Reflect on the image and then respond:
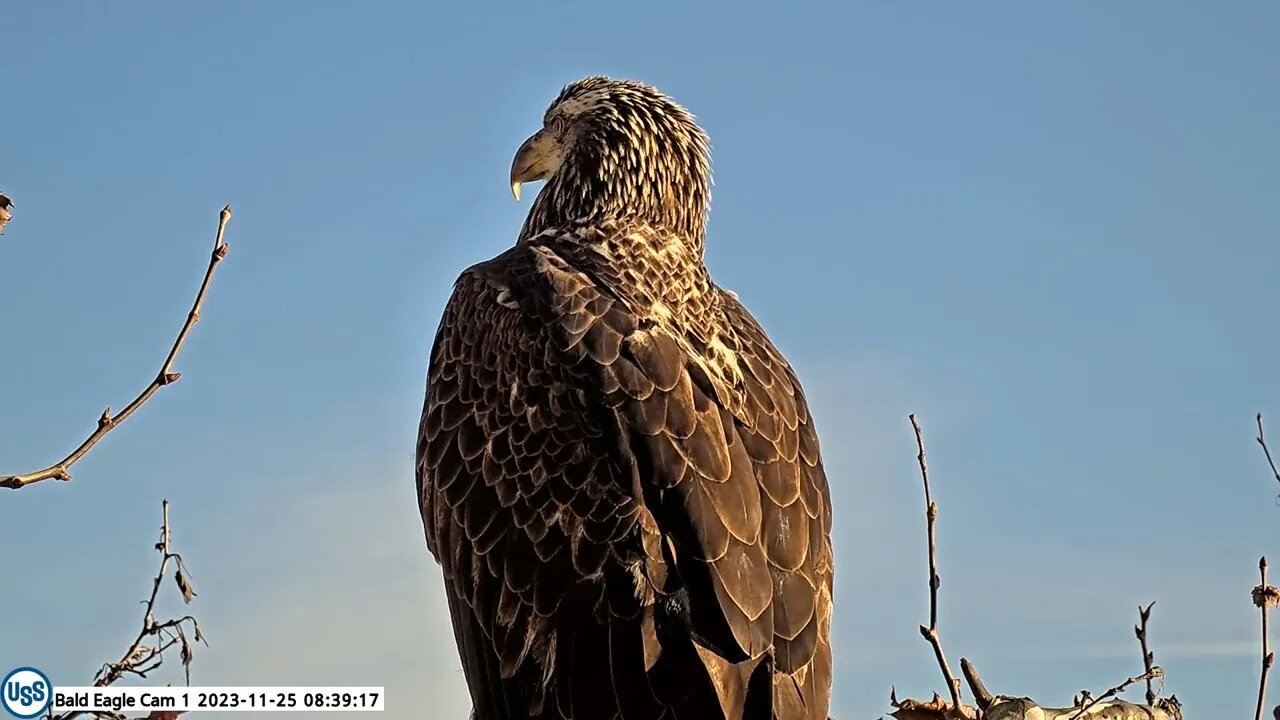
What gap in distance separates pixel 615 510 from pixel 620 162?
2.54 meters

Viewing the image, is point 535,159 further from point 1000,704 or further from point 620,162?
point 1000,704

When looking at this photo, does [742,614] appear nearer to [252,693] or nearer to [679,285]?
[679,285]

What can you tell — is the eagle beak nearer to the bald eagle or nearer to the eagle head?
the eagle head

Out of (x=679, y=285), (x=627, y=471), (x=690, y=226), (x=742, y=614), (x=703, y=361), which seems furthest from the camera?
(x=690, y=226)

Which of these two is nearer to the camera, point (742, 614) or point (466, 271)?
point (742, 614)

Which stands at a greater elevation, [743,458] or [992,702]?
[743,458]

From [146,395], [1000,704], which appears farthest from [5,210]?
[1000,704]

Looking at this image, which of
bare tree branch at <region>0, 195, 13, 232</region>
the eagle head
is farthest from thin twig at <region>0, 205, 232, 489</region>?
the eagle head

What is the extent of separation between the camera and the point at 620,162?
7.66 m

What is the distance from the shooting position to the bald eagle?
17.6 ft

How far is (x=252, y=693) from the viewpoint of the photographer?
274 inches

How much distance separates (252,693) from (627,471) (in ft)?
7.95

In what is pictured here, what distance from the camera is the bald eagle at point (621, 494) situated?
5.36m

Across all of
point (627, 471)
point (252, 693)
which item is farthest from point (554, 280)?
point (252, 693)
